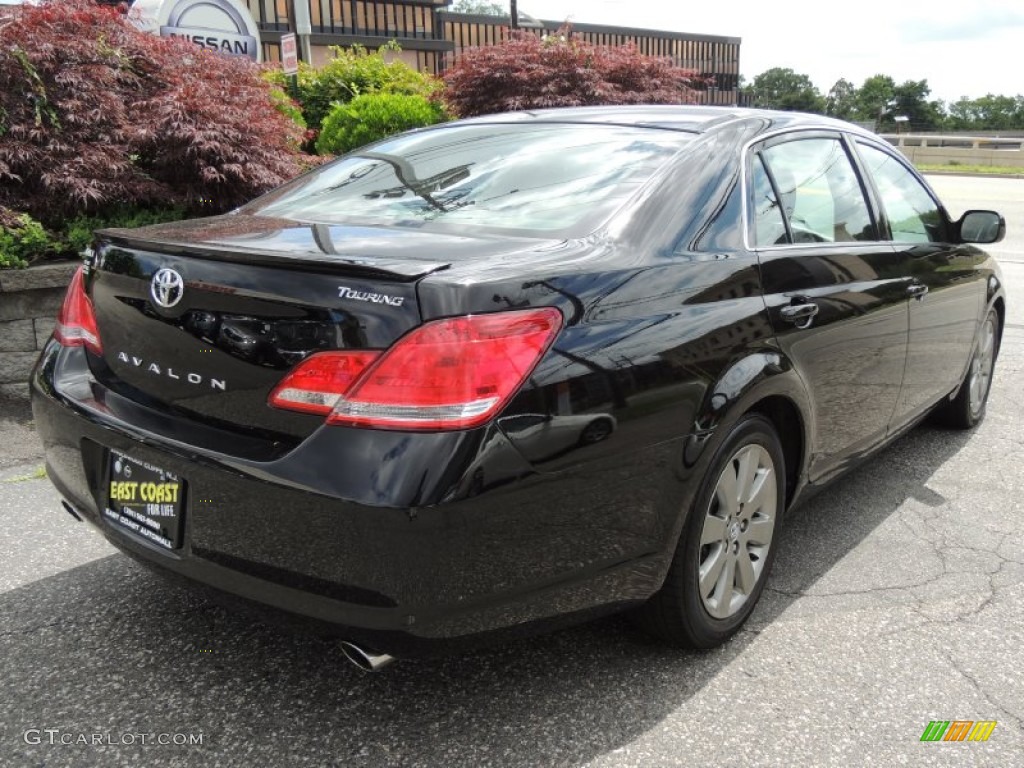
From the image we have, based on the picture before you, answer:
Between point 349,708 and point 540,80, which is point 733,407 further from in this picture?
point 540,80

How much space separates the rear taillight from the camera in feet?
6.12

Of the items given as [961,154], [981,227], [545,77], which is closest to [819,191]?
[981,227]

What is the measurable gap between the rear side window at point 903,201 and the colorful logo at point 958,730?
202 centimetres

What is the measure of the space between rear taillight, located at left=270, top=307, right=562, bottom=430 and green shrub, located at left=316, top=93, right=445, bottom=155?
26.0ft

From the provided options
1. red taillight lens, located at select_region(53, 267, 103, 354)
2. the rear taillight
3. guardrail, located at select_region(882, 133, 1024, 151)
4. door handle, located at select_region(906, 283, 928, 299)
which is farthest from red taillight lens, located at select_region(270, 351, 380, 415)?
guardrail, located at select_region(882, 133, 1024, 151)

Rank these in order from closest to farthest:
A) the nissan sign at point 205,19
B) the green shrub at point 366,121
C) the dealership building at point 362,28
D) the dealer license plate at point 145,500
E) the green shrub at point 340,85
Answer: the dealer license plate at point 145,500, the green shrub at point 366,121, the nissan sign at point 205,19, the dealership building at point 362,28, the green shrub at point 340,85

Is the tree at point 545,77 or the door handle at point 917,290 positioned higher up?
the tree at point 545,77

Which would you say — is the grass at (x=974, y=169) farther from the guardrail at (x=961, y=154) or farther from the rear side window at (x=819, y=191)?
the rear side window at (x=819, y=191)

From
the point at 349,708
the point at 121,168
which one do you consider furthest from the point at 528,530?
the point at 121,168

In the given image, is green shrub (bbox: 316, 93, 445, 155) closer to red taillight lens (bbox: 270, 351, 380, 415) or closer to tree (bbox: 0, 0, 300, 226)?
tree (bbox: 0, 0, 300, 226)

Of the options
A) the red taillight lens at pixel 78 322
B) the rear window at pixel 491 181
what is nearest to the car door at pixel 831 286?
the rear window at pixel 491 181

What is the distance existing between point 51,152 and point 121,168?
0.40m

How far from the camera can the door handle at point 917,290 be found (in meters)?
3.55

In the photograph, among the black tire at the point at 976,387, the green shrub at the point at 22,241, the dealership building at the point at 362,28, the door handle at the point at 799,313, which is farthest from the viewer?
the dealership building at the point at 362,28
